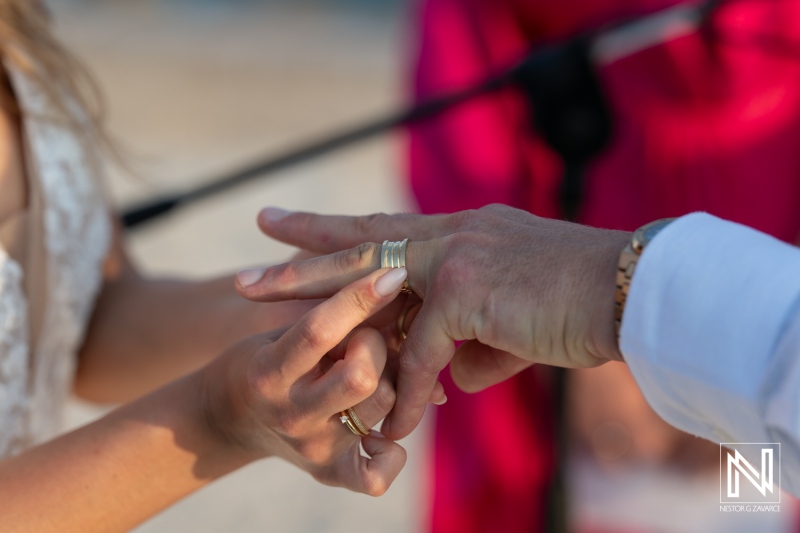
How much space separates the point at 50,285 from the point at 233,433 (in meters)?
0.37

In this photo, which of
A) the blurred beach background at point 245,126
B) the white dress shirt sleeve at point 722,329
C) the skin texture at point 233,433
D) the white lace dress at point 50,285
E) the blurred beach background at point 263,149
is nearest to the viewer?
the white dress shirt sleeve at point 722,329

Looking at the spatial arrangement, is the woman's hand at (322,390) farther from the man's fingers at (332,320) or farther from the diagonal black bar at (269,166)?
the diagonal black bar at (269,166)

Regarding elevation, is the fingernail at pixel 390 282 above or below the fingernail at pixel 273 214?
below

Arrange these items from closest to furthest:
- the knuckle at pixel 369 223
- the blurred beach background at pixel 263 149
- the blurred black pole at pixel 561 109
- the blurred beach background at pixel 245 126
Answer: the knuckle at pixel 369 223
the blurred black pole at pixel 561 109
the blurred beach background at pixel 263 149
the blurred beach background at pixel 245 126

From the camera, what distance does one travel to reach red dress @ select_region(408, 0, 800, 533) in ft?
3.96

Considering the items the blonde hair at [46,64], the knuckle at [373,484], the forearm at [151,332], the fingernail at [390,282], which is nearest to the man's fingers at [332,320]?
the fingernail at [390,282]

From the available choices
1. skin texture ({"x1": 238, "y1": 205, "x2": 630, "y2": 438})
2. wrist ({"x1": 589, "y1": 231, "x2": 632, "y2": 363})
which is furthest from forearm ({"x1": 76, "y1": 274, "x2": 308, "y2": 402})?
wrist ({"x1": 589, "y1": 231, "x2": 632, "y2": 363})

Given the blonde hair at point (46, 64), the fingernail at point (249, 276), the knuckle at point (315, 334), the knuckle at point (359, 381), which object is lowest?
the knuckle at point (359, 381)

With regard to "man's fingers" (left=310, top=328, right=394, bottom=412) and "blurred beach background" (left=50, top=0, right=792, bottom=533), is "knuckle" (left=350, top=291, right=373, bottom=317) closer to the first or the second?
"man's fingers" (left=310, top=328, right=394, bottom=412)

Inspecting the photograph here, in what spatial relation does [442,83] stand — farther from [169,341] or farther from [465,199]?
[169,341]

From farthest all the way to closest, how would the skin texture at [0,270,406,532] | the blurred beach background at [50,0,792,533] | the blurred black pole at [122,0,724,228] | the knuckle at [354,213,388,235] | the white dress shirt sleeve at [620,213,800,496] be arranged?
the blurred beach background at [50,0,792,533], the blurred black pole at [122,0,724,228], the knuckle at [354,213,388,235], the skin texture at [0,270,406,532], the white dress shirt sleeve at [620,213,800,496]

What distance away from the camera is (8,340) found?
0.79 m

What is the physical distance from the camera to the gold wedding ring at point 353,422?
58 centimetres

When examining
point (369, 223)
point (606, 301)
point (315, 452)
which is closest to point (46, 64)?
point (369, 223)
